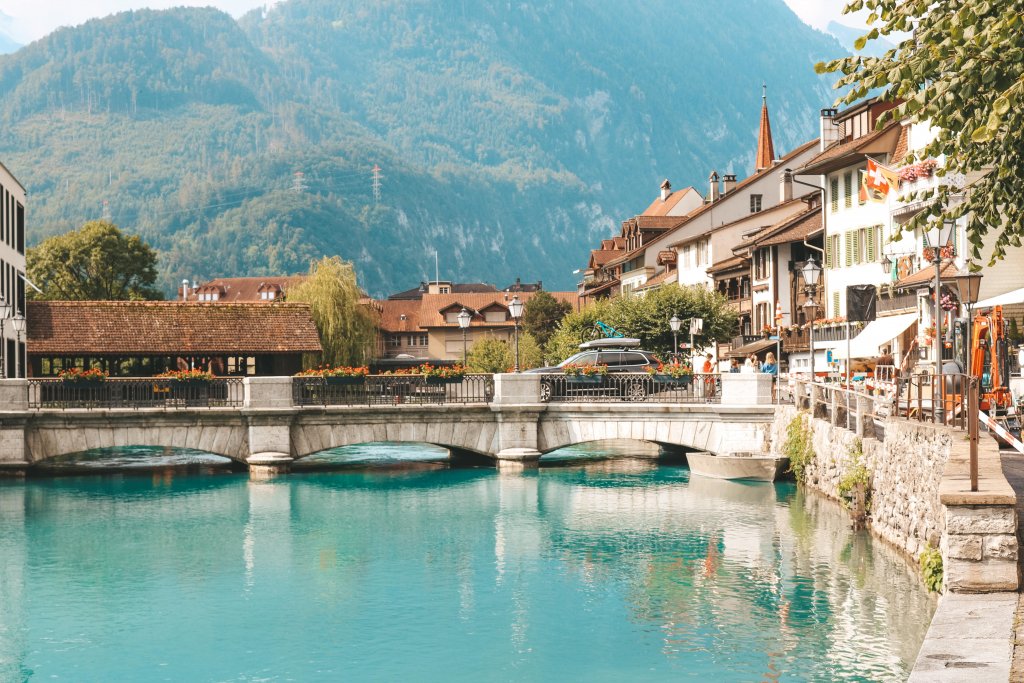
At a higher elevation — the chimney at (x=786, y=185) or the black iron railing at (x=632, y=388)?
the chimney at (x=786, y=185)

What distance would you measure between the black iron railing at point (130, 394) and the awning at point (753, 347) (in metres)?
33.5

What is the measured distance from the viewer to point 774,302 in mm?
65500

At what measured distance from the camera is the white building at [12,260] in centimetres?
5375

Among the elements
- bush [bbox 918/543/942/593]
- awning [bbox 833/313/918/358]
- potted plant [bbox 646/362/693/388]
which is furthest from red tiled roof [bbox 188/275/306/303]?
bush [bbox 918/543/942/593]

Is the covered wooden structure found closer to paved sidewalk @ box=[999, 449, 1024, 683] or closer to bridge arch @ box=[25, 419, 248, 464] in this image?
bridge arch @ box=[25, 419, 248, 464]

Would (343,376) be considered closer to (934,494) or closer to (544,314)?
(934,494)

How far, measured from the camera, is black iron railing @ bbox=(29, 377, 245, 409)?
38.1m

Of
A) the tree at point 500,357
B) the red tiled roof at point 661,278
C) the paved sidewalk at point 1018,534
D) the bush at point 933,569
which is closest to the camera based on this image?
the paved sidewalk at point 1018,534

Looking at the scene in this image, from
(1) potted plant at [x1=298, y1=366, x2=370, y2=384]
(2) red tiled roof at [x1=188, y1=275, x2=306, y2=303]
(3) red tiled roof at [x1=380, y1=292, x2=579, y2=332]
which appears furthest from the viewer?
(2) red tiled roof at [x1=188, y1=275, x2=306, y2=303]

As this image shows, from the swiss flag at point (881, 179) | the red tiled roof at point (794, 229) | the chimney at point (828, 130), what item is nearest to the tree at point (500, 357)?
the red tiled roof at point (794, 229)

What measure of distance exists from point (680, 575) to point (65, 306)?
3695 cm

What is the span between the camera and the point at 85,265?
311 ft

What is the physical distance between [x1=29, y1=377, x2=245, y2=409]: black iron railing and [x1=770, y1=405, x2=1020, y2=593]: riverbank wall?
18.6m

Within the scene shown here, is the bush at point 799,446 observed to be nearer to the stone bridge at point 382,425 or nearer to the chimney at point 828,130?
the stone bridge at point 382,425
